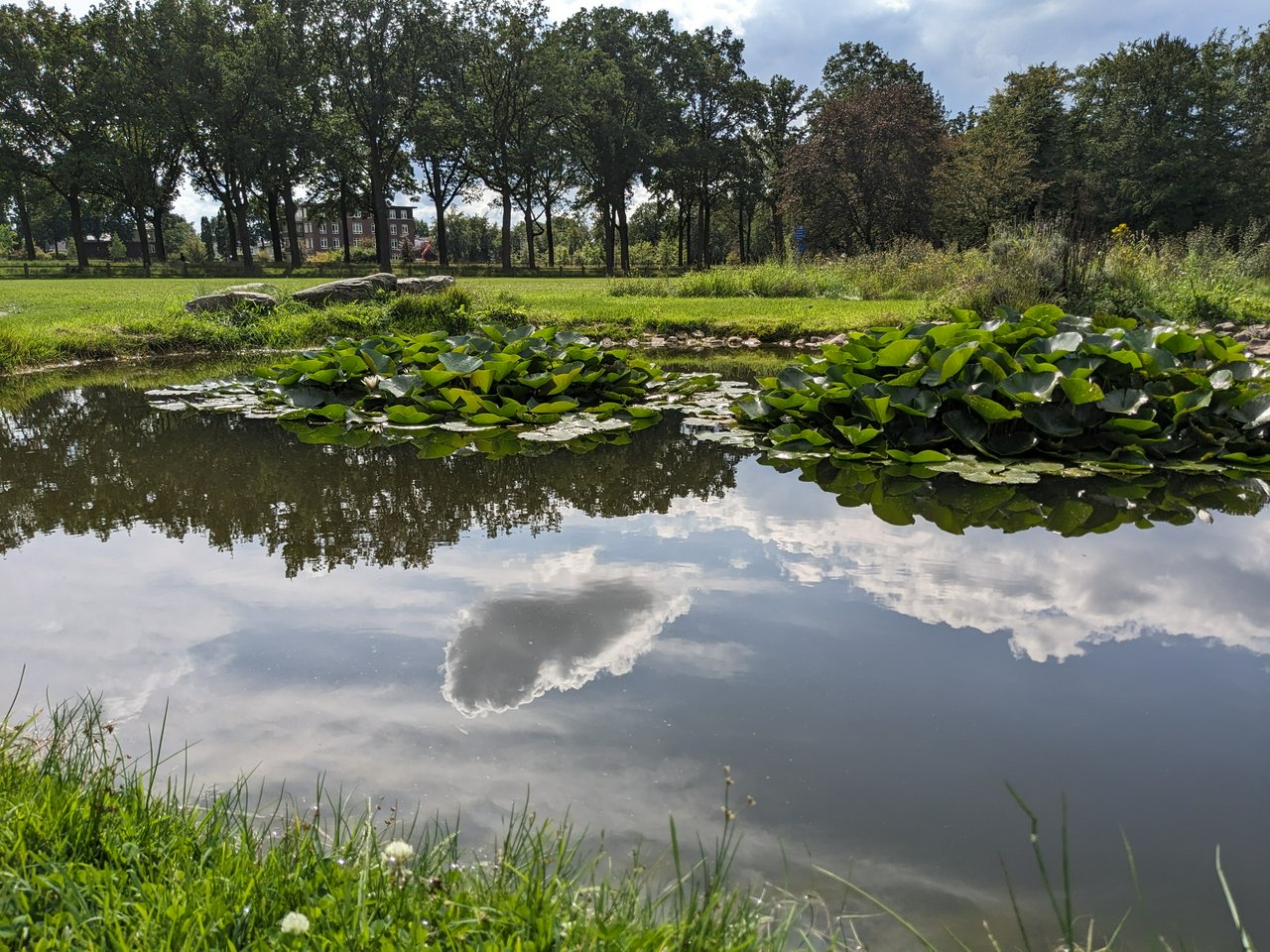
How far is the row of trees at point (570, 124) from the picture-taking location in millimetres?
28125

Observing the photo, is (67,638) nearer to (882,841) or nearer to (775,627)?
(775,627)

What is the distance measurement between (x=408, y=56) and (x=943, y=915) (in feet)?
119

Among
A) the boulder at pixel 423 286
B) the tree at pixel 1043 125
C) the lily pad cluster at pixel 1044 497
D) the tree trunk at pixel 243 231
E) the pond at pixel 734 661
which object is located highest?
the tree at pixel 1043 125

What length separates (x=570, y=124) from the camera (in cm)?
4134

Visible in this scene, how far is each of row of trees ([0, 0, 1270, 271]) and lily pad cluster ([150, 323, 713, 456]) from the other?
2063 centimetres

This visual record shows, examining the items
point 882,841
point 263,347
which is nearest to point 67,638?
point 882,841

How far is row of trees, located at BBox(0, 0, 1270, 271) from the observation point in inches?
1107

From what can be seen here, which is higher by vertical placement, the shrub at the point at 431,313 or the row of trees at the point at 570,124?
the row of trees at the point at 570,124

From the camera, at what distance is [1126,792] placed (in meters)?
2.02

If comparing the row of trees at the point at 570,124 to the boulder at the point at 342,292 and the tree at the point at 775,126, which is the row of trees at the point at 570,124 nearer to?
the tree at the point at 775,126

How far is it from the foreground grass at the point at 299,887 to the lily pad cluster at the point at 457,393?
4.30 meters

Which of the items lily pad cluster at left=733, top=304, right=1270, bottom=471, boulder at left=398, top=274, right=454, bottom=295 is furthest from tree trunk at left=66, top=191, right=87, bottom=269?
lily pad cluster at left=733, top=304, right=1270, bottom=471

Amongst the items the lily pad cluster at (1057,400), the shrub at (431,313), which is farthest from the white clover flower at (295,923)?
the shrub at (431,313)

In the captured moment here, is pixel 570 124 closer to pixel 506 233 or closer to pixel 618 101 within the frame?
pixel 618 101
